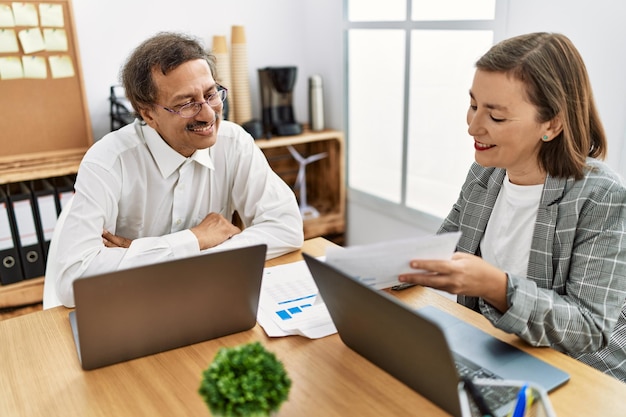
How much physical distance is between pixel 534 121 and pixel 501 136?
77 millimetres

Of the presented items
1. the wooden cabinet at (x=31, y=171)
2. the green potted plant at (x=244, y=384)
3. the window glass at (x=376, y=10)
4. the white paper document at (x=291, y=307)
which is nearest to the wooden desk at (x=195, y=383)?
the white paper document at (x=291, y=307)

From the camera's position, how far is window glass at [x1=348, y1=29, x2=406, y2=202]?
2947 mm

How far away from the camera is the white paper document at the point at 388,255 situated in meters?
0.91

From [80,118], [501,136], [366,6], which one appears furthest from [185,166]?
[366,6]

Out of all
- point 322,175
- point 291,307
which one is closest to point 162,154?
point 291,307

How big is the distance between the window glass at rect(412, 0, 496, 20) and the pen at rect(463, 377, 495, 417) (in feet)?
6.07

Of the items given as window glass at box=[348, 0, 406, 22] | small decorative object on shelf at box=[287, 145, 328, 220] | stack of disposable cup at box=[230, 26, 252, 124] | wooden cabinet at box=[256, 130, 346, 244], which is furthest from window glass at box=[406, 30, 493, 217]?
stack of disposable cup at box=[230, 26, 252, 124]

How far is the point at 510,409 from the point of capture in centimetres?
92

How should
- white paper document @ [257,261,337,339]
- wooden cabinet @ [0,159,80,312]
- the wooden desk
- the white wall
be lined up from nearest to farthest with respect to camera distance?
1. the wooden desk
2. white paper document @ [257,261,337,339]
3. wooden cabinet @ [0,159,80,312]
4. the white wall

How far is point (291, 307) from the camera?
4.26 feet

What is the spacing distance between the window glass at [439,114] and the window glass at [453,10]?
64 millimetres

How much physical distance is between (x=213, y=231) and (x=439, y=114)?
151cm

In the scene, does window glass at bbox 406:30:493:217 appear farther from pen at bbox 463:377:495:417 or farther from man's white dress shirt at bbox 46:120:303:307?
pen at bbox 463:377:495:417

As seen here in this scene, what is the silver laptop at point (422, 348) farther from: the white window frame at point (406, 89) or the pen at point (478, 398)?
the white window frame at point (406, 89)
